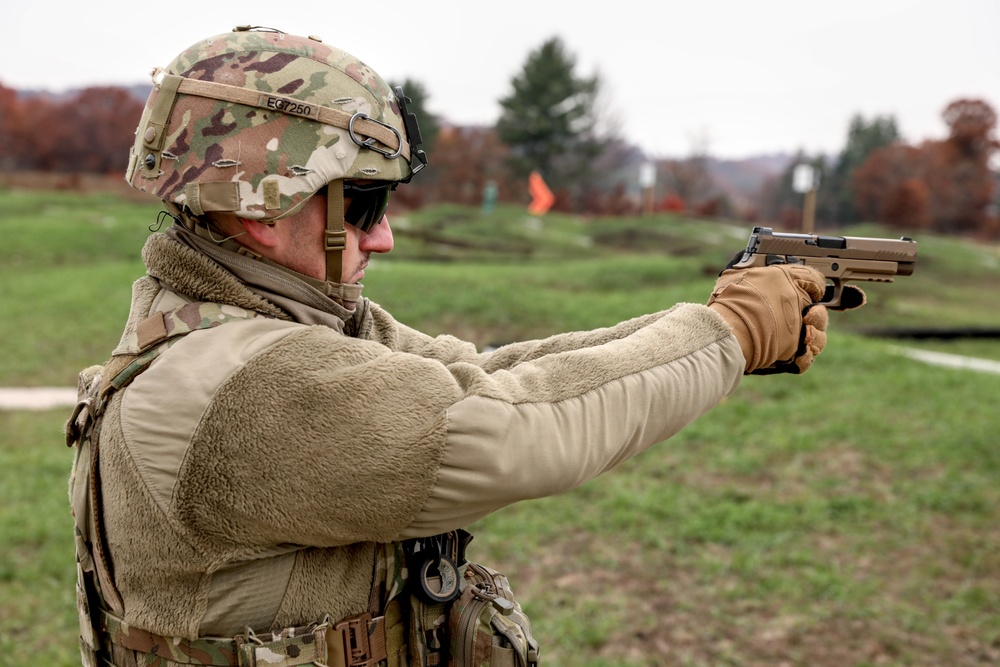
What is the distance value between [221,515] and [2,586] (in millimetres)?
4385

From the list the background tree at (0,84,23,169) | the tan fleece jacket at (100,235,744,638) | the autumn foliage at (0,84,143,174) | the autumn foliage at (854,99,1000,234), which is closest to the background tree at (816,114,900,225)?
the autumn foliage at (854,99,1000,234)

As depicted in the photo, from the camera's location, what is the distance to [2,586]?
5.00 m

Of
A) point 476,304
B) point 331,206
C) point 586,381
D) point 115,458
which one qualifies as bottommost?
point 476,304

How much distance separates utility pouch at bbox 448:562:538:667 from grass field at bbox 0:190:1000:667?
2701 mm

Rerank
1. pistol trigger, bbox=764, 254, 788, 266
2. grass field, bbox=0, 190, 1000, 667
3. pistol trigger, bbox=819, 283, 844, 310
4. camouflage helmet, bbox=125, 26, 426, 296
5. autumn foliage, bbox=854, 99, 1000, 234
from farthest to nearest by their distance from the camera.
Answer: autumn foliage, bbox=854, 99, 1000, 234 < grass field, bbox=0, 190, 1000, 667 < pistol trigger, bbox=819, 283, 844, 310 < pistol trigger, bbox=764, 254, 788, 266 < camouflage helmet, bbox=125, 26, 426, 296

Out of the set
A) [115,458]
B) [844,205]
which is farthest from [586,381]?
[844,205]

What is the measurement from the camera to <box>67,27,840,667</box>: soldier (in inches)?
58.5

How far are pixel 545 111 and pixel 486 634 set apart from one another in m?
38.5

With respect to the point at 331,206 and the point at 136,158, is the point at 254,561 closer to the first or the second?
the point at 331,206

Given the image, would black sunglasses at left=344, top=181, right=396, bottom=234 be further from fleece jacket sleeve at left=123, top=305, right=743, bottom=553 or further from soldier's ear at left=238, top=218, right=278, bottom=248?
fleece jacket sleeve at left=123, top=305, right=743, bottom=553

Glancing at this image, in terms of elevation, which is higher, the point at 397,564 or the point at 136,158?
the point at 136,158

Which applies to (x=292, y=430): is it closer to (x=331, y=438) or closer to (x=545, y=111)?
(x=331, y=438)

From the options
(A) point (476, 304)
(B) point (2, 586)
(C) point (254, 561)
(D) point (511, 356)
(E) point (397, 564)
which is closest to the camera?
(C) point (254, 561)

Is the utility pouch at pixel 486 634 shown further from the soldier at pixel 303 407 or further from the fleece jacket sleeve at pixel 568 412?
the fleece jacket sleeve at pixel 568 412
